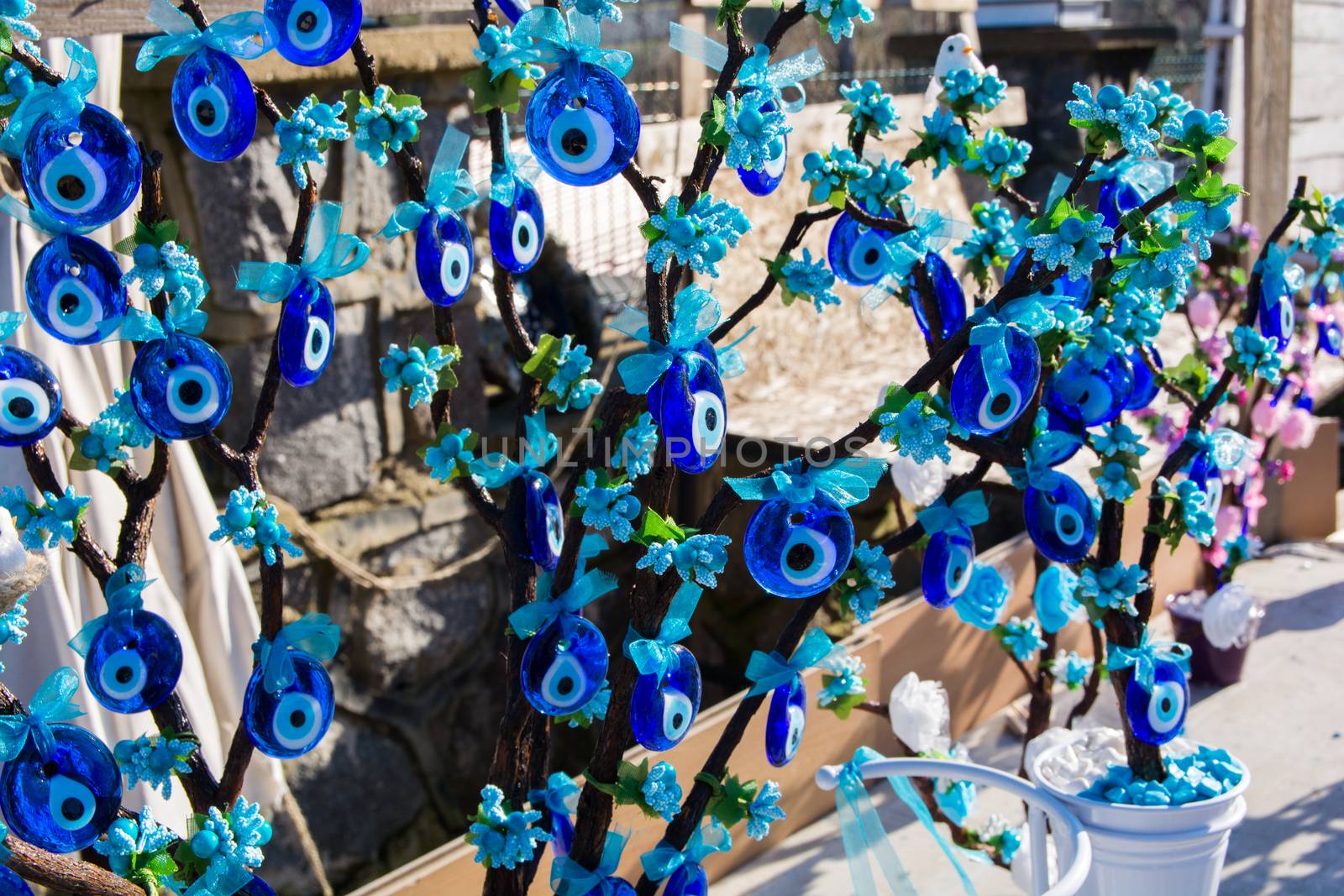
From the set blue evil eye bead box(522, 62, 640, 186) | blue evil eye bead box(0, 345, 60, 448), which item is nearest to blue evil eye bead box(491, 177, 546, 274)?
blue evil eye bead box(522, 62, 640, 186)

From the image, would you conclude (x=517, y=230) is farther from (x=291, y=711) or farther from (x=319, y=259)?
(x=291, y=711)

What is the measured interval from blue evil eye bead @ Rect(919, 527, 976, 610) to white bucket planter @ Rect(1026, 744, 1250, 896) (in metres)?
0.37

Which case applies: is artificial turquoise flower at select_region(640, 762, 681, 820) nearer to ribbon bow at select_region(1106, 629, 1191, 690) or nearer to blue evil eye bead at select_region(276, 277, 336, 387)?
blue evil eye bead at select_region(276, 277, 336, 387)

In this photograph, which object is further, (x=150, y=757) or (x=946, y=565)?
(x=946, y=565)

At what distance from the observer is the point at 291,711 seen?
117 centimetres

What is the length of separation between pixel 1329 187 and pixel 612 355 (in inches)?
171

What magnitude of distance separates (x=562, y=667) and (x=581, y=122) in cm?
49

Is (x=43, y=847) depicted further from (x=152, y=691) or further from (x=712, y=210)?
(x=712, y=210)

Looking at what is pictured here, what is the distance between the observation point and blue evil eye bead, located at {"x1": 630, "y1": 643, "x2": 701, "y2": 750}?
3.80 ft

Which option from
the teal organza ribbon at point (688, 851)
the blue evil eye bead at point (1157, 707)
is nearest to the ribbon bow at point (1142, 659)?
the blue evil eye bead at point (1157, 707)

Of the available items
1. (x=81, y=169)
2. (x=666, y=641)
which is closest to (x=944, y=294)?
(x=666, y=641)

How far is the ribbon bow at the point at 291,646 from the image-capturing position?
1.17 m

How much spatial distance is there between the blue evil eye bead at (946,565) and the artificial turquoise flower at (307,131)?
752mm

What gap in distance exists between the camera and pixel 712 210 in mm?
1114
